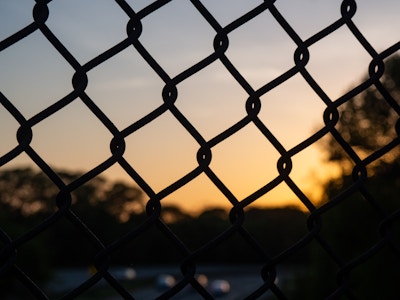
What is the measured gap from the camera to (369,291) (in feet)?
53.8

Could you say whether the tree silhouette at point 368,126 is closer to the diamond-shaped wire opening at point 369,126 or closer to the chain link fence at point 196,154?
the diamond-shaped wire opening at point 369,126

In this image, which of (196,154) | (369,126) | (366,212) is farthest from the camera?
(369,126)

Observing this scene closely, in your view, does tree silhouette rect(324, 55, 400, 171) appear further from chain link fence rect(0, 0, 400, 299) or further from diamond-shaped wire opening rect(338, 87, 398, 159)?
chain link fence rect(0, 0, 400, 299)

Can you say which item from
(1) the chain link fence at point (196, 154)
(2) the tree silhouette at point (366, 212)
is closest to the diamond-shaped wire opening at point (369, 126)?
(2) the tree silhouette at point (366, 212)

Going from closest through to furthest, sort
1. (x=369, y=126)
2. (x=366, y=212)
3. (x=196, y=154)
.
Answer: (x=196, y=154), (x=366, y=212), (x=369, y=126)

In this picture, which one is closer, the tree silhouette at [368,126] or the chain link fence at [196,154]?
the chain link fence at [196,154]

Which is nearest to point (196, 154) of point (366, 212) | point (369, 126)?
point (366, 212)

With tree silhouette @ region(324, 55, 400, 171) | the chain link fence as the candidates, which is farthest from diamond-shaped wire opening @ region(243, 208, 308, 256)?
the chain link fence

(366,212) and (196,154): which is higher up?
(196,154)

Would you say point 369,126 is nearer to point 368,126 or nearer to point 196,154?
point 368,126

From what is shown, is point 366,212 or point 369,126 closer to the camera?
point 366,212

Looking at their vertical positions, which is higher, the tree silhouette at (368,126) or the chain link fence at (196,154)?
the chain link fence at (196,154)

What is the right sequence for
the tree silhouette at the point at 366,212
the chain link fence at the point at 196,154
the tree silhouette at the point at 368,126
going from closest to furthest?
1. the chain link fence at the point at 196,154
2. the tree silhouette at the point at 366,212
3. the tree silhouette at the point at 368,126

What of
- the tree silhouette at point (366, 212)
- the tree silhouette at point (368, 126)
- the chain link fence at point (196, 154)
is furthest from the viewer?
the tree silhouette at point (368, 126)
